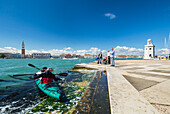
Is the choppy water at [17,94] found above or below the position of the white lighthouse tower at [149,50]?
below

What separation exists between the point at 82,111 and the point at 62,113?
584 millimetres

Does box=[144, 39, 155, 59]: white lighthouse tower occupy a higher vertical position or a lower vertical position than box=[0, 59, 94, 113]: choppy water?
higher

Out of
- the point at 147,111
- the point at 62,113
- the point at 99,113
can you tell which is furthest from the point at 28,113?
the point at 147,111

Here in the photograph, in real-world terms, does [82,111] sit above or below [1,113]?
above

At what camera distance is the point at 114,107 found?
1876 millimetres

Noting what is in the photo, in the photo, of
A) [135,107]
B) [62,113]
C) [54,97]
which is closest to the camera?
[135,107]

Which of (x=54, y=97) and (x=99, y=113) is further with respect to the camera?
(x=54, y=97)

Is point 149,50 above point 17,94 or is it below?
above

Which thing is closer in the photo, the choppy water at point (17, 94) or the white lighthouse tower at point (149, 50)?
the choppy water at point (17, 94)

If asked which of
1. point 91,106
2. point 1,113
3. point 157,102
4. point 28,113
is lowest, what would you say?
point 1,113

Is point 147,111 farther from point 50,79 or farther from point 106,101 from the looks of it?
point 50,79

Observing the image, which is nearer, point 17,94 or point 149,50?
point 17,94

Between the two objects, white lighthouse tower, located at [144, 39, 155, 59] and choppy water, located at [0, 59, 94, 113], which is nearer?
choppy water, located at [0, 59, 94, 113]

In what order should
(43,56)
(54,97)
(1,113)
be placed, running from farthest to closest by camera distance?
1. (43,56)
2. (54,97)
3. (1,113)
